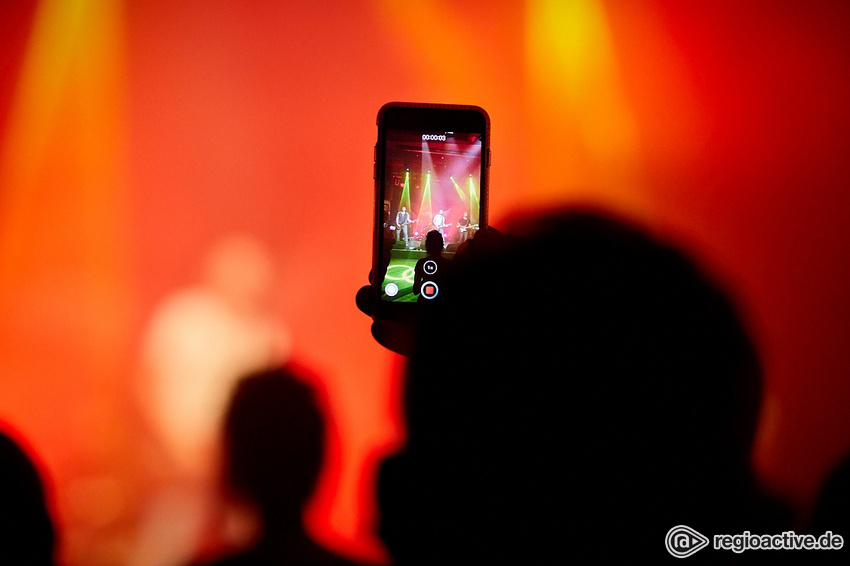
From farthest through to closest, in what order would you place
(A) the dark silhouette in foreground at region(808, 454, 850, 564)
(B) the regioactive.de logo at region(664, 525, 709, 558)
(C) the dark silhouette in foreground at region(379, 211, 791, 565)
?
(A) the dark silhouette in foreground at region(808, 454, 850, 564) → (B) the regioactive.de logo at region(664, 525, 709, 558) → (C) the dark silhouette in foreground at region(379, 211, 791, 565)

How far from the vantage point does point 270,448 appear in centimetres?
77

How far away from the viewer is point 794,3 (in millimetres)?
866

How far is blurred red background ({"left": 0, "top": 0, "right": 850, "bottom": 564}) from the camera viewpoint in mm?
773

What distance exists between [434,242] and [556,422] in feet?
0.93

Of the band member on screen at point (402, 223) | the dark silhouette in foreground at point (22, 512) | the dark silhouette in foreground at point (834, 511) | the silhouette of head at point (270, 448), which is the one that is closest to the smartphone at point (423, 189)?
the band member on screen at point (402, 223)

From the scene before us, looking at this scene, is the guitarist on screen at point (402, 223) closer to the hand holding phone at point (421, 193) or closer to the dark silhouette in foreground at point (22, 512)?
the hand holding phone at point (421, 193)

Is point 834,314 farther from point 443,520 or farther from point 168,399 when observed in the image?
point 168,399

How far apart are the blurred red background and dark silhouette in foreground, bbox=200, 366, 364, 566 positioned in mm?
31

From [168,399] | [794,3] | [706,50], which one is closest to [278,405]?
[168,399]

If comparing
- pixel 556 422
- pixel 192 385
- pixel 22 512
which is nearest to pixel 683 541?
pixel 556 422

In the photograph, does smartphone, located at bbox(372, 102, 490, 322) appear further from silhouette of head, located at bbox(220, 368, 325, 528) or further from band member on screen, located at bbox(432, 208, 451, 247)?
silhouette of head, located at bbox(220, 368, 325, 528)

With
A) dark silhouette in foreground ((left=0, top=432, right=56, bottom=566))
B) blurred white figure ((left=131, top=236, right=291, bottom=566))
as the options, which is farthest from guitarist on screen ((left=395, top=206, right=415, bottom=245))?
dark silhouette in foreground ((left=0, top=432, right=56, bottom=566))

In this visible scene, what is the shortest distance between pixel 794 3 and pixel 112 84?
1.11m

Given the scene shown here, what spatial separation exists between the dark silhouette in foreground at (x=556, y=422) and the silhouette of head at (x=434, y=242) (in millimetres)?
71
